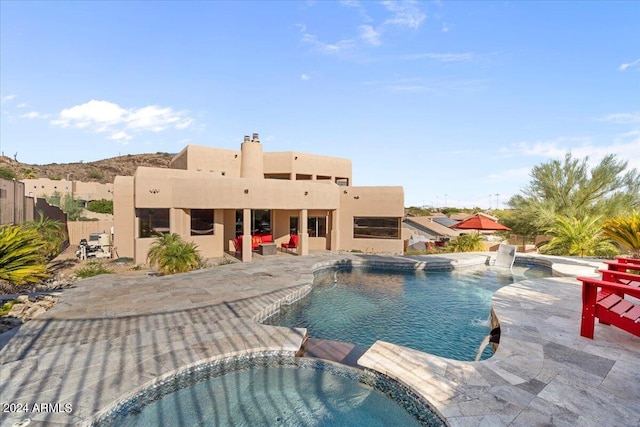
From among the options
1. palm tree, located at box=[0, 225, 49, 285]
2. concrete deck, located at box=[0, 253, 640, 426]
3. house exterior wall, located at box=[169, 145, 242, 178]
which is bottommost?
concrete deck, located at box=[0, 253, 640, 426]

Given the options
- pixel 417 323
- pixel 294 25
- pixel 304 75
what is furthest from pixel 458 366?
pixel 304 75

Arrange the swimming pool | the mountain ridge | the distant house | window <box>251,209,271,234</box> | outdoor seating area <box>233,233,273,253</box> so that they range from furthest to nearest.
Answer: the mountain ridge
the distant house
window <box>251,209,271,234</box>
outdoor seating area <box>233,233,273,253</box>
the swimming pool

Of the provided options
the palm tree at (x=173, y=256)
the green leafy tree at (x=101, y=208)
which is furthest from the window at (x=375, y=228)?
the green leafy tree at (x=101, y=208)

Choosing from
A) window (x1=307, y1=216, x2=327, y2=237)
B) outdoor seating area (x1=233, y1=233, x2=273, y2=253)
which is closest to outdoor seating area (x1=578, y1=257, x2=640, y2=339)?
outdoor seating area (x1=233, y1=233, x2=273, y2=253)

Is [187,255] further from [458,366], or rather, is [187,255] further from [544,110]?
[544,110]

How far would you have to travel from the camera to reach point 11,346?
5.59 m

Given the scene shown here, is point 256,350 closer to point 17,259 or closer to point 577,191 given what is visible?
point 17,259

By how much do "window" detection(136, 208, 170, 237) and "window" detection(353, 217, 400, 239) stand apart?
11.0m

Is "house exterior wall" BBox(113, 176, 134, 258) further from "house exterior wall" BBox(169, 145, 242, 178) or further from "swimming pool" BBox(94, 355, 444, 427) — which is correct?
"swimming pool" BBox(94, 355, 444, 427)

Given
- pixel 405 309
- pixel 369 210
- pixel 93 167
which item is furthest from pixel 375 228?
pixel 93 167

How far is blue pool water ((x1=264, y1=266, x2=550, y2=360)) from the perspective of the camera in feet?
23.1

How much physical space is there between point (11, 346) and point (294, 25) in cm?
1709

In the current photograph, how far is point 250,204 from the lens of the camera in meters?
15.7

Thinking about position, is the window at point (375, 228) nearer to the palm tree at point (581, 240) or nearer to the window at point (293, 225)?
the window at point (293, 225)
